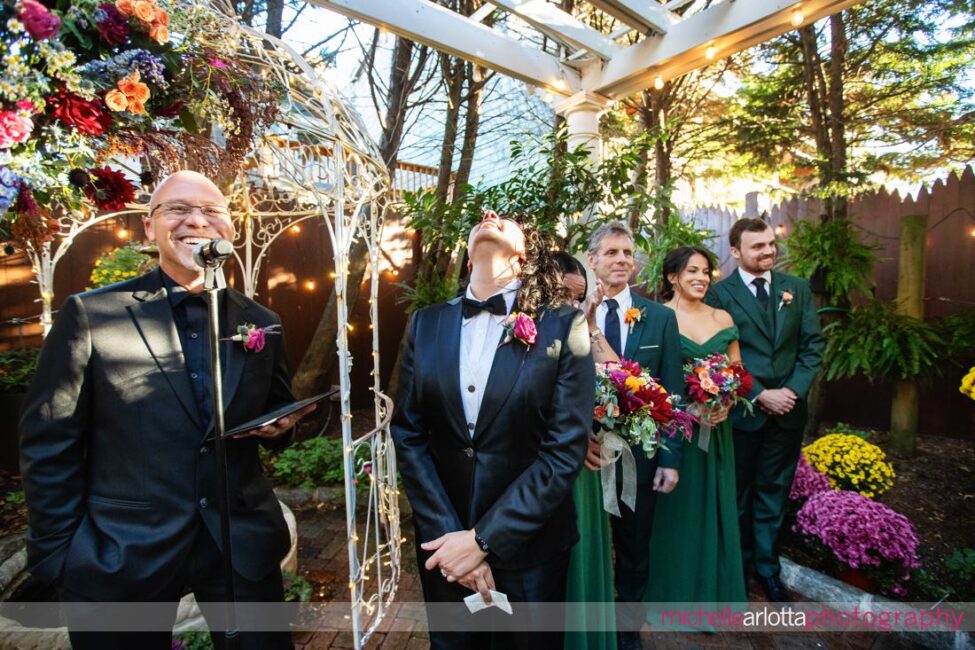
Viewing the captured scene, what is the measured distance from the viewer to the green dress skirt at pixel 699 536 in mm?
2695

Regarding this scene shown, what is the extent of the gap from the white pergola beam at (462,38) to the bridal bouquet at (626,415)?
2.66 m

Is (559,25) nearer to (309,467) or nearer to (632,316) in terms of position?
(632,316)

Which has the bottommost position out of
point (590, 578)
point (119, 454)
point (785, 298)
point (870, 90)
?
point (590, 578)

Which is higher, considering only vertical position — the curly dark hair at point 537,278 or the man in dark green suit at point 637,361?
the curly dark hair at point 537,278

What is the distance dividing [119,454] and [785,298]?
3.48 metres

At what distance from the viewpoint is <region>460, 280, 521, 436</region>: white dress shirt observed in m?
1.79

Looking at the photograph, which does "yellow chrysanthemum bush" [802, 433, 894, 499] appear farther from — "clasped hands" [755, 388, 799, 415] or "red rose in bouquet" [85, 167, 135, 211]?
"red rose in bouquet" [85, 167, 135, 211]

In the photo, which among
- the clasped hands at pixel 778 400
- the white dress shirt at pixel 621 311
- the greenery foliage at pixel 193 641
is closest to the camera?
the greenery foliage at pixel 193 641

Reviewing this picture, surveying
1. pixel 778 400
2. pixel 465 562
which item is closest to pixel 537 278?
pixel 465 562

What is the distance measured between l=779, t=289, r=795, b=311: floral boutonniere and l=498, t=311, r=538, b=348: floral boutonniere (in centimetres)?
215

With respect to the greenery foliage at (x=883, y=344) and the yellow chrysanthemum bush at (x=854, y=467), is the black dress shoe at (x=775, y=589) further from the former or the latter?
the greenery foliage at (x=883, y=344)

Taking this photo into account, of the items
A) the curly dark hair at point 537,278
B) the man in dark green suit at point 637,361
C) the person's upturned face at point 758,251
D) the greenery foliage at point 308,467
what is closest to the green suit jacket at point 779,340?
the person's upturned face at point 758,251

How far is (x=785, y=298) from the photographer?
3090mm

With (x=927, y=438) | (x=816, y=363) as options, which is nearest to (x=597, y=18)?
(x=816, y=363)
